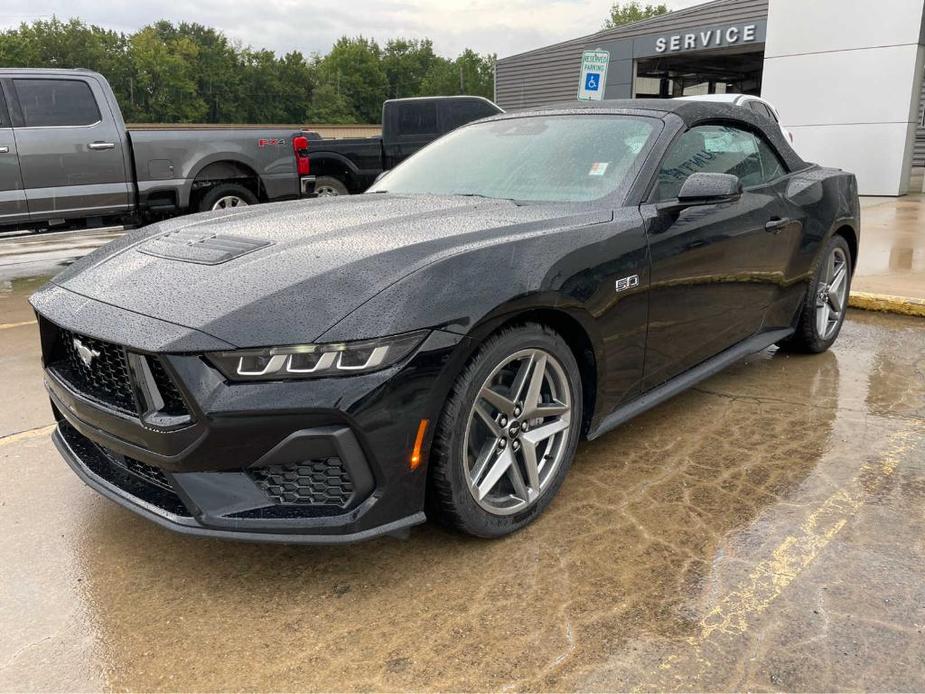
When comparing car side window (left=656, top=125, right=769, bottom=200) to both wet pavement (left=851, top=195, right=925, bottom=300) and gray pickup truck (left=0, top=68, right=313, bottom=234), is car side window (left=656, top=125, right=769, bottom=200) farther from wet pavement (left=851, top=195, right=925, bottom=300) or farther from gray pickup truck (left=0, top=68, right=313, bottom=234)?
gray pickup truck (left=0, top=68, right=313, bottom=234)

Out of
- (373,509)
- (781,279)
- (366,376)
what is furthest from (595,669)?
(781,279)

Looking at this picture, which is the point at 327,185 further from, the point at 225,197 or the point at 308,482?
the point at 308,482

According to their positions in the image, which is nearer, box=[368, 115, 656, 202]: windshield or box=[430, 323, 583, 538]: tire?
box=[430, 323, 583, 538]: tire

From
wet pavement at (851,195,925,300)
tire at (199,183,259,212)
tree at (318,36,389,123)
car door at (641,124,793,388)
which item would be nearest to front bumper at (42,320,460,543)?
car door at (641,124,793,388)

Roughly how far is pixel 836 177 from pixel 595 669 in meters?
3.74

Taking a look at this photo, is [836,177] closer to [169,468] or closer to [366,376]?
[366,376]

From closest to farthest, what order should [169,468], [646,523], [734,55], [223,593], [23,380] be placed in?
[169,468], [223,593], [646,523], [23,380], [734,55]

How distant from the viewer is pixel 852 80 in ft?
49.2

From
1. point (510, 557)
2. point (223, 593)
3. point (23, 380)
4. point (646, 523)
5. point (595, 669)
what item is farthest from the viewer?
point (23, 380)

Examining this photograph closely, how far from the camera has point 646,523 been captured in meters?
2.87

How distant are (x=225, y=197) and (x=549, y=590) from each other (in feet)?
25.6

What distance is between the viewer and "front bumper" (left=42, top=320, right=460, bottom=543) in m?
2.17

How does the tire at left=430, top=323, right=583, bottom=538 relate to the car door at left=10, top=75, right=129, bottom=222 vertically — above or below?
below

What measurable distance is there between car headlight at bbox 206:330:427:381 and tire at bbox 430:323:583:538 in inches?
13.7
